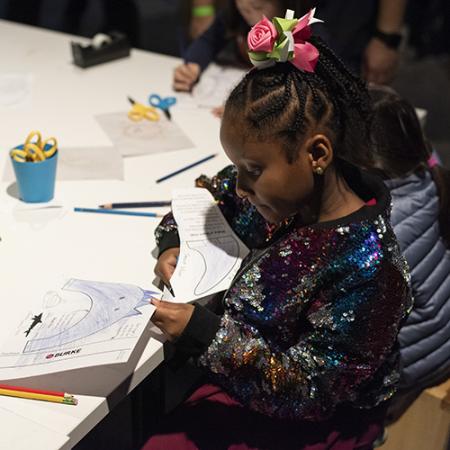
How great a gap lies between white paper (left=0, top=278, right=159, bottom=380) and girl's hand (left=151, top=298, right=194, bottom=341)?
0.02 meters

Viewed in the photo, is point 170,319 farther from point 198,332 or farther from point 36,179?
point 36,179

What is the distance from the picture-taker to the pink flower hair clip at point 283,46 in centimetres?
95

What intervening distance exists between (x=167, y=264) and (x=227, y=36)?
1.13 meters

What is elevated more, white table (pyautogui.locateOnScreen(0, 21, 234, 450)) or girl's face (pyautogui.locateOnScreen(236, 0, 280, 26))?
girl's face (pyautogui.locateOnScreen(236, 0, 280, 26))

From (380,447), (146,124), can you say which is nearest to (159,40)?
(146,124)

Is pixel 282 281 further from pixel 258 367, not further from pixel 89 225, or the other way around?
pixel 89 225

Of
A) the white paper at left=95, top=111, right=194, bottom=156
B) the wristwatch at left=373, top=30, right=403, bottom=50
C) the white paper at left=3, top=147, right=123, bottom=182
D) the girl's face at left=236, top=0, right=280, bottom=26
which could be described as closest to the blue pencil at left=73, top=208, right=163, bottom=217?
the white paper at left=3, top=147, right=123, bottom=182

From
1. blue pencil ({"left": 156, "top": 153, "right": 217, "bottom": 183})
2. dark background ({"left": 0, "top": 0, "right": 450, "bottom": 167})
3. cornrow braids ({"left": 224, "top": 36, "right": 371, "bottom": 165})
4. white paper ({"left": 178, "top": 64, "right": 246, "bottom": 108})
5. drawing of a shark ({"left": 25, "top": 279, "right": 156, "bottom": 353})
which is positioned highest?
cornrow braids ({"left": 224, "top": 36, "right": 371, "bottom": 165})

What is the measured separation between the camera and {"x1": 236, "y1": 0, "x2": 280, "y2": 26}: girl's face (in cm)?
162

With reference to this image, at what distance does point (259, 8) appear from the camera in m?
1.64

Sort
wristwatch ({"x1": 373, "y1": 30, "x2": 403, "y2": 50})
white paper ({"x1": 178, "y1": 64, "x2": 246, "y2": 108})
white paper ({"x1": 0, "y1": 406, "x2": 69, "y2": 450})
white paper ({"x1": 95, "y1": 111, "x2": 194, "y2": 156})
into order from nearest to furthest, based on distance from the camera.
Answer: white paper ({"x1": 0, "y1": 406, "x2": 69, "y2": 450}) < white paper ({"x1": 95, "y1": 111, "x2": 194, "y2": 156}) < white paper ({"x1": 178, "y1": 64, "x2": 246, "y2": 108}) < wristwatch ({"x1": 373, "y1": 30, "x2": 403, "y2": 50})

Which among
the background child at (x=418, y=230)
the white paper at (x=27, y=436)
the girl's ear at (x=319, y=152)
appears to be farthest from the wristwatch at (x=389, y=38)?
the white paper at (x=27, y=436)

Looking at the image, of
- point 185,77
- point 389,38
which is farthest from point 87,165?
point 389,38

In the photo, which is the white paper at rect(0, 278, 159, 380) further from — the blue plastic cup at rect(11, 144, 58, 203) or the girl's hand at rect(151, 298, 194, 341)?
the blue plastic cup at rect(11, 144, 58, 203)
